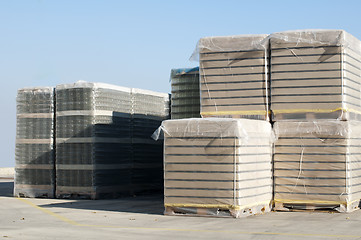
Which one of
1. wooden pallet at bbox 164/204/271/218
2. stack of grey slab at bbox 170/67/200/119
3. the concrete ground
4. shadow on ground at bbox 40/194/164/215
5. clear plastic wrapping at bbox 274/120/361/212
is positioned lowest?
shadow on ground at bbox 40/194/164/215

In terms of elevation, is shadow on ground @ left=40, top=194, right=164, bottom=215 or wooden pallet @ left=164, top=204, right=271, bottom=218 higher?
wooden pallet @ left=164, top=204, right=271, bottom=218

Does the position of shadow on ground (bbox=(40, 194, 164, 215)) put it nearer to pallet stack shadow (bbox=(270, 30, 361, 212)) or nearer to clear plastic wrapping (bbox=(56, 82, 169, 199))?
clear plastic wrapping (bbox=(56, 82, 169, 199))

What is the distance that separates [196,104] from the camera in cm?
1627

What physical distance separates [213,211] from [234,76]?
3234mm

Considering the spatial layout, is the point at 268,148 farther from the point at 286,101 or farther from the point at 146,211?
the point at 146,211

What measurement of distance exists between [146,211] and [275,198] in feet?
9.66

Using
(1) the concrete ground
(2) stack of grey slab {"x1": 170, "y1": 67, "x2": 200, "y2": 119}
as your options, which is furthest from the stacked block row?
(2) stack of grey slab {"x1": 170, "y1": 67, "x2": 200, "y2": 119}

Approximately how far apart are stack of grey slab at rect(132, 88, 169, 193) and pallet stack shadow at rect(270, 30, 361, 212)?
657cm

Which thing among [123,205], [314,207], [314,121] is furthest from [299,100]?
[123,205]

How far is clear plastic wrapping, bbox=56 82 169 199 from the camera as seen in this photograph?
17469 millimetres

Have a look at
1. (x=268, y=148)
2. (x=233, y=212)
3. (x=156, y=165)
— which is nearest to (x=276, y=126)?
(x=268, y=148)

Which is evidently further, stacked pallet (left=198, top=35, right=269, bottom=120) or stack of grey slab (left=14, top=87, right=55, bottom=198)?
stack of grey slab (left=14, top=87, right=55, bottom=198)

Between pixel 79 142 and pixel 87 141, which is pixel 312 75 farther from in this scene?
pixel 79 142

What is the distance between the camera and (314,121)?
13445 millimetres
